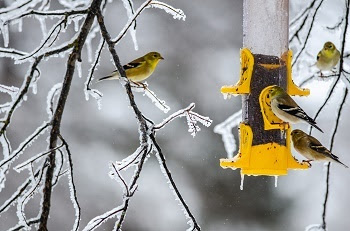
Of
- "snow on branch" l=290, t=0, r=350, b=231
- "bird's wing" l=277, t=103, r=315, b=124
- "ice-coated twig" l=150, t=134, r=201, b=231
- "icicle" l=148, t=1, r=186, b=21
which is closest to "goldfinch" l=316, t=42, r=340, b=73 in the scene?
"snow on branch" l=290, t=0, r=350, b=231

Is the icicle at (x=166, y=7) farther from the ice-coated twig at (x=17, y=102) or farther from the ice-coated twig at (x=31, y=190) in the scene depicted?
the ice-coated twig at (x=31, y=190)

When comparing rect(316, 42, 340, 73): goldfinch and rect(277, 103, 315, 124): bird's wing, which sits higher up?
rect(277, 103, 315, 124): bird's wing

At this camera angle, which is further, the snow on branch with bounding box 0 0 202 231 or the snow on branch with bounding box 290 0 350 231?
the snow on branch with bounding box 290 0 350 231

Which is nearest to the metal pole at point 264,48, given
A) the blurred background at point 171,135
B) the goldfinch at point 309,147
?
the goldfinch at point 309,147

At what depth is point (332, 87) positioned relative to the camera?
5.23m

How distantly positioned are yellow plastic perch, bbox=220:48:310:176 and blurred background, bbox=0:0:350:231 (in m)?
7.54

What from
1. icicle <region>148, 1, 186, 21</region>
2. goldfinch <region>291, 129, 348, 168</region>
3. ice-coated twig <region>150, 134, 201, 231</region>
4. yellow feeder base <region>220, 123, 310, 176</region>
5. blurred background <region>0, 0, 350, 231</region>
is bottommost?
blurred background <region>0, 0, 350, 231</region>

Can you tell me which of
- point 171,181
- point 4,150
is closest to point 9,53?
point 4,150

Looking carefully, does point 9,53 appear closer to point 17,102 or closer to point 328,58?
point 17,102

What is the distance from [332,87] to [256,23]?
2.11 feet

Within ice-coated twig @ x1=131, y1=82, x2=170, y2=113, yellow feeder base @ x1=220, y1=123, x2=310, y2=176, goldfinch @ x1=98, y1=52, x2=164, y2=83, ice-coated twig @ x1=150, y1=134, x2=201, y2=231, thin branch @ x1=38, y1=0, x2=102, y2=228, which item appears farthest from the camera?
goldfinch @ x1=98, y1=52, x2=164, y2=83

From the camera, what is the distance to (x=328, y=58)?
696 cm

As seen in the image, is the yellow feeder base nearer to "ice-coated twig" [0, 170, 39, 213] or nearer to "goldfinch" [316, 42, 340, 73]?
"goldfinch" [316, 42, 340, 73]

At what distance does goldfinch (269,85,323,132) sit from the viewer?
17.0ft
